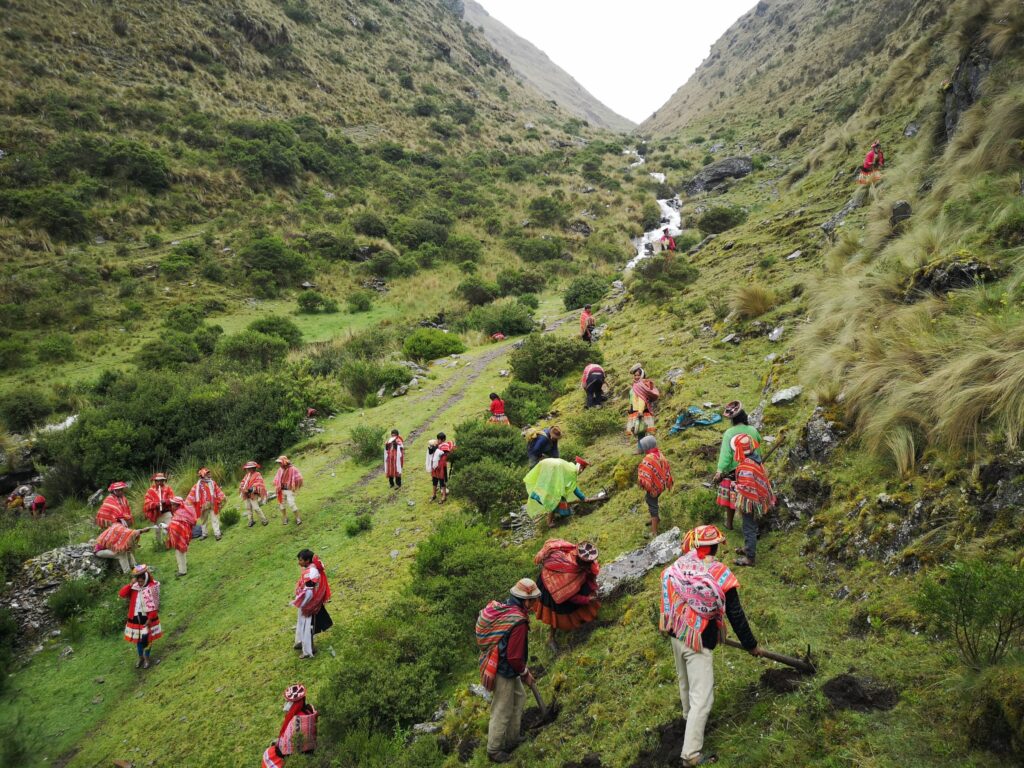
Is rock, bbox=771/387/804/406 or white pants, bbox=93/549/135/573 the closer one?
rock, bbox=771/387/804/406

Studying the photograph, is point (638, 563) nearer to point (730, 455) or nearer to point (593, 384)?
point (730, 455)

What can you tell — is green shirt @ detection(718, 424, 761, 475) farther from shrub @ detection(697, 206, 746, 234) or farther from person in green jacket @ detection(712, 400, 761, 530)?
shrub @ detection(697, 206, 746, 234)

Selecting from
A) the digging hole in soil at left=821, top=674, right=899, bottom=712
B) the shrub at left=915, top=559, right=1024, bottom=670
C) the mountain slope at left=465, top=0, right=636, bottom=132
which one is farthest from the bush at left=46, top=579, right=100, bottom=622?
the mountain slope at left=465, top=0, right=636, bottom=132

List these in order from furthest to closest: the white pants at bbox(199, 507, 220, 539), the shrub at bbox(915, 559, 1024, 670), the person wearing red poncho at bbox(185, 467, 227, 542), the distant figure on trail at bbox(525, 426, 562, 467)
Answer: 1. the white pants at bbox(199, 507, 220, 539)
2. the person wearing red poncho at bbox(185, 467, 227, 542)
3. the distant figure on trail at bbox(525, 426, 562, 467)
4. the shrub at bbox(915, 559, 1024, 670)

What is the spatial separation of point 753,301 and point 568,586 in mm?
9925

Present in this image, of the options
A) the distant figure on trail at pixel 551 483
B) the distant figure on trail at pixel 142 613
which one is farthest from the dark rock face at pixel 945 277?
the distant figure on trail at pixel 142 613

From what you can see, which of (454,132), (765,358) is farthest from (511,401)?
(454,132)

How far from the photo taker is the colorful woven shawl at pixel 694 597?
13.4 feet

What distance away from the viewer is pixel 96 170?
1287 inches

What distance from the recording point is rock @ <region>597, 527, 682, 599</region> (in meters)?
6.41

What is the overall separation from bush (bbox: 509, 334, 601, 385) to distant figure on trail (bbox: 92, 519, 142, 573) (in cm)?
1172

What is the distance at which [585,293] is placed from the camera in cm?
2841

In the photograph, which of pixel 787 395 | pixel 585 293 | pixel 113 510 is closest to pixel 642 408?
pixel 787 395

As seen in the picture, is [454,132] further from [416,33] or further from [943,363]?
[943,363]
